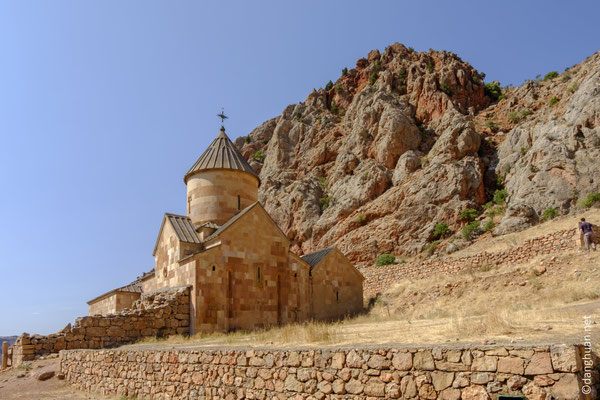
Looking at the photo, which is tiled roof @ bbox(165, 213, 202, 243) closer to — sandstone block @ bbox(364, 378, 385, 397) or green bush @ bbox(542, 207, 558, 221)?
sandstone block @ bbox(364, 378, 385, 397)

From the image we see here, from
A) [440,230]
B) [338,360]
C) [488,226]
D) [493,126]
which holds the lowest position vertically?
[338,360]

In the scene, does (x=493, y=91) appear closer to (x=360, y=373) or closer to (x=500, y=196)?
(x=500, y=196)

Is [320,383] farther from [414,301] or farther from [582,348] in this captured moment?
[414,301]

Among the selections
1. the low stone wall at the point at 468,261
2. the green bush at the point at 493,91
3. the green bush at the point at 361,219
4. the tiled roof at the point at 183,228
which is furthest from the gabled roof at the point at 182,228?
the green bush at the point at 493,91

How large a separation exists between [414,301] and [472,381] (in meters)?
15.7

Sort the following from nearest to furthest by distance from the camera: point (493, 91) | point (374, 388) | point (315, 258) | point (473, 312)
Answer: point (374, 388)
point (473, 312)
point (315, 258)
point (493, 91)

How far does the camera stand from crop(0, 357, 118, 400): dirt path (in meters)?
11.5

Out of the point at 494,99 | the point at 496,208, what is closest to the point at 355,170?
the point at 496,208

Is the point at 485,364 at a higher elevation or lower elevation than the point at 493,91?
lower

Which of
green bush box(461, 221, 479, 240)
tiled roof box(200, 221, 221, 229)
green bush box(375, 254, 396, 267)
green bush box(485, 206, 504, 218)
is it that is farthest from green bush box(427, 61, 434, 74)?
tiled roof box(200, 221, 221, 229)

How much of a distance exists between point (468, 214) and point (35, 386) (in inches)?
1017

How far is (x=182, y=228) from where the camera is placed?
60.7ft

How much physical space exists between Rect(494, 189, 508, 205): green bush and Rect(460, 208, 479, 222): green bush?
5.37 ft

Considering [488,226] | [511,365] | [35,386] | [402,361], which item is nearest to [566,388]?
[511,365]
